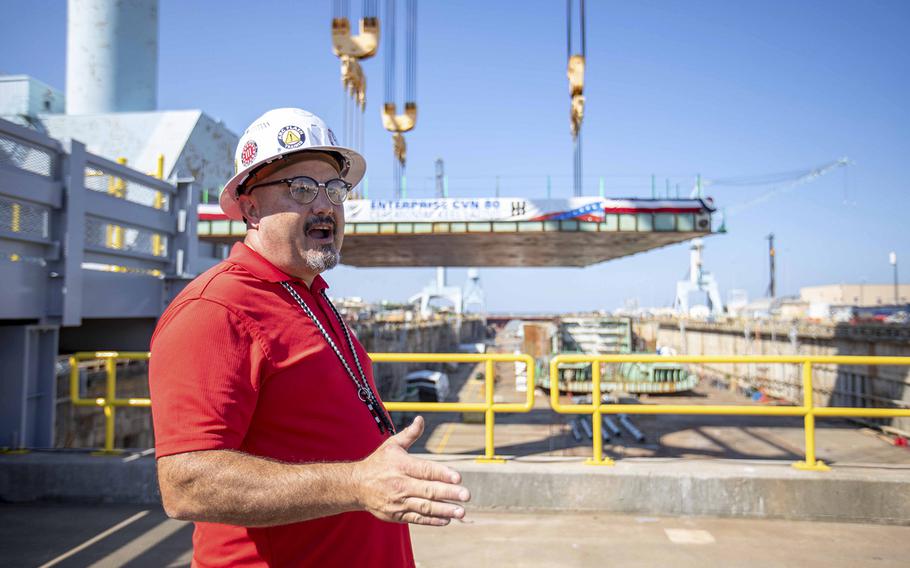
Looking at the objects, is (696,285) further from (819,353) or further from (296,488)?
(296,488)

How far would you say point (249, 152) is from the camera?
1818 mm

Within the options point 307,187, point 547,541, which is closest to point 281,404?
point 307,187

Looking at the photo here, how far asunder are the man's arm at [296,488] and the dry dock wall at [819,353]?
2405 centimetres

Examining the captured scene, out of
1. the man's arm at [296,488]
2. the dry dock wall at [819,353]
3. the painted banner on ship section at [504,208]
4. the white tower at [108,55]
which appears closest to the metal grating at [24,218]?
the man's arm at [296,488]

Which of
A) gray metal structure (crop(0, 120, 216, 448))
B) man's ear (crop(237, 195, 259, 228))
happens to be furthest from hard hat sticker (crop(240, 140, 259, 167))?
gray metal structure (crop(0, 120, 216, 448))

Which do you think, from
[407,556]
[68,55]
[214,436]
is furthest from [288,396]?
[68,55]

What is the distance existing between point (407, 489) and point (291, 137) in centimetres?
113

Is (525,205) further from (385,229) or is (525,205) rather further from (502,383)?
(502,383)

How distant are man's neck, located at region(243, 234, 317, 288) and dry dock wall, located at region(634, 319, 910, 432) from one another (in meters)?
24.0

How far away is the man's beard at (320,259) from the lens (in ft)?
5.95

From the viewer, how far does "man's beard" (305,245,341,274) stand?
181 cm

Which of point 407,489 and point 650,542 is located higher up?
point 407,489

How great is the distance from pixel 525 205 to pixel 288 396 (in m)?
19.7

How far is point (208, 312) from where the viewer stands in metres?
1.48
